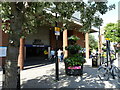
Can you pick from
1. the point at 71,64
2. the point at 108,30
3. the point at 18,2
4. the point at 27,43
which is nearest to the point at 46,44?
the point at 27,43

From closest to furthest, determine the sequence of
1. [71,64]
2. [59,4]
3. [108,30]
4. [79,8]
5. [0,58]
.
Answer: [59,4] < [79,8] < [71,64] < [0,58] < [108,30]

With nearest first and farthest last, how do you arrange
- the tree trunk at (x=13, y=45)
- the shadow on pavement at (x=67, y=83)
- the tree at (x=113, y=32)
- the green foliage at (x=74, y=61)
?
the tree trunk at (x=13, y=45), the shadow on pavement at (x=67, y=83), the green foliage at (x=74, y=61), the tree at (x=113, y=32)

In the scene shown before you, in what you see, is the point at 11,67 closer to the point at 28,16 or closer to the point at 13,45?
the point at 13,45

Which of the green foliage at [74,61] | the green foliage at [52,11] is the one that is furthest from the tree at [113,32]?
the green foliage at [52,11]

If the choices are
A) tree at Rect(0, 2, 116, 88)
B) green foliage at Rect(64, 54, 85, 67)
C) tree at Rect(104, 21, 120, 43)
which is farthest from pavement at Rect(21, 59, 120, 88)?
tree at Rect(104, 21, 120, 43)

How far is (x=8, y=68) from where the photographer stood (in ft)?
9.43

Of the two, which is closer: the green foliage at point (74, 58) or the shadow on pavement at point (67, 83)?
the shadow on pavement at point (67, 83)

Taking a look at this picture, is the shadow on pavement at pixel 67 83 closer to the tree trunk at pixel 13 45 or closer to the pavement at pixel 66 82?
the pavement at pixel 66 82

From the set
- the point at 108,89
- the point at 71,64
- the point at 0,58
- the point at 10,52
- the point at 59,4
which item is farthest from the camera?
the point at 0,58

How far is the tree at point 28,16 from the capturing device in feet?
9.37

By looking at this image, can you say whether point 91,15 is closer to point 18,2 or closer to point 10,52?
point 18,2

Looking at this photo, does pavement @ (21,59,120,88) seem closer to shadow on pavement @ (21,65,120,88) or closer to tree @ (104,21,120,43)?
shadow on pavement @ (21,65,120,88)

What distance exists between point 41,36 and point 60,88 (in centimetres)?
1385

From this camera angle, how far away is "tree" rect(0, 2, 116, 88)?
2.86 m
